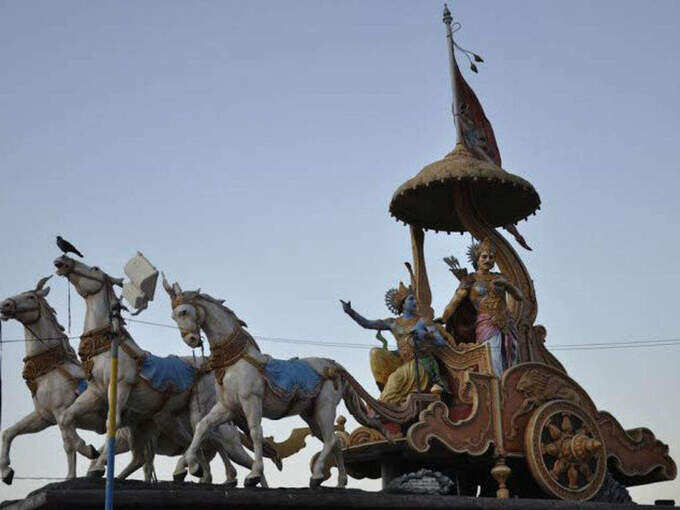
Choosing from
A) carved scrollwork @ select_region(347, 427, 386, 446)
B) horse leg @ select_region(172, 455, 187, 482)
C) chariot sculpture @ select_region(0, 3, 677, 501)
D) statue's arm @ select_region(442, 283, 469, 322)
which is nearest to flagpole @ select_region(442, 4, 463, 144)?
chariot sculpture @ select_region(0, 3, 677, 501)

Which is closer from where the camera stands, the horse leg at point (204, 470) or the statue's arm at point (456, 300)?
the horse leg at point (204, 470)

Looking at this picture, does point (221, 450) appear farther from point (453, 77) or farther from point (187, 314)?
point (453, 77)

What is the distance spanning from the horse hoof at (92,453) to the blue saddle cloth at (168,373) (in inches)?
55.0

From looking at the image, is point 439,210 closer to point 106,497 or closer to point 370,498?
point 370,498

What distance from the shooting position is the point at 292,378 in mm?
15555

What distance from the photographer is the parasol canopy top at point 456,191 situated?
1969cm

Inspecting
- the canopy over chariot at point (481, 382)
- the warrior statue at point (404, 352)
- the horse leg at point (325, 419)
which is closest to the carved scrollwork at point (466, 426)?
the canopy over chariot at point (481, 382)

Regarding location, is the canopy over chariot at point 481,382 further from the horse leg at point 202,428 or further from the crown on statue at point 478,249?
the horse leg at point 202,428

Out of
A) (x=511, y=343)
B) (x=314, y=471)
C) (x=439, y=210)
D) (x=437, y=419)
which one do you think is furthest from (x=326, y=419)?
(x=439, y=210)

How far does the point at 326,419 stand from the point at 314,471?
820mm

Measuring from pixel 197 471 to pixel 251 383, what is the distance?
143 cm

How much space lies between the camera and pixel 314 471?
50.4 feet

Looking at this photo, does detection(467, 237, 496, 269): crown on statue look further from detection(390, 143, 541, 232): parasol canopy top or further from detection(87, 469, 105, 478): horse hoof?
detection(87, 469, 105, 478): horse hoof

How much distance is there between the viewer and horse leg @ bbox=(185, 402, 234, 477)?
47.6 feet
